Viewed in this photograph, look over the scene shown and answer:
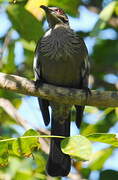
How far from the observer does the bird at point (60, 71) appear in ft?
15.7

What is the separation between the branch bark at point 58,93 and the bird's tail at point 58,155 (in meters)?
0.94

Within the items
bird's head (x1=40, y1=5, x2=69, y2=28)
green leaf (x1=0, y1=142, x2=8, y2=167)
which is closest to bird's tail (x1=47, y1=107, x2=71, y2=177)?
bird's head (x1=40, y1=5, x2=69, y2=28)

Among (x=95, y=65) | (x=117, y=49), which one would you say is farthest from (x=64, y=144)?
(x=95, y=65)

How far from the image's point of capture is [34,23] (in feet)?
12.2

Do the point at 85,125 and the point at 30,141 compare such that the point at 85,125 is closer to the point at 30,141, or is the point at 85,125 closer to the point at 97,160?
the point at 97,160

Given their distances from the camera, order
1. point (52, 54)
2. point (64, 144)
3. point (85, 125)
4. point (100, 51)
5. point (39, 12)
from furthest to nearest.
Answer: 1. point (100, 51)
2. point (52, 54)
3. point (85, 125)
4. point (39, 12)
5. point (64, 144)

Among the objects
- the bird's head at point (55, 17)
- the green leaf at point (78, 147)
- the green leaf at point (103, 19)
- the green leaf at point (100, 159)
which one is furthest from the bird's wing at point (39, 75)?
the green leaf at point (78, 147)

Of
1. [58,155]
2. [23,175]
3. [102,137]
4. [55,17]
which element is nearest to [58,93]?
[23,175]

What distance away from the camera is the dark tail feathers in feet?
14.9

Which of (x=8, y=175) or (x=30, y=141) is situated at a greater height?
(x=30, y=141)

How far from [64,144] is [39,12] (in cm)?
185

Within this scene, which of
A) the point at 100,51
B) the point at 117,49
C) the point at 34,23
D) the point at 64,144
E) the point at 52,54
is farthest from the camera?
the point at 100,51

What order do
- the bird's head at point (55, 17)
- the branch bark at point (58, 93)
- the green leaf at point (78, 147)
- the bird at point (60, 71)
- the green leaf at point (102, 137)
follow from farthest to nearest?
the bird's head at point (55, 17) → the bird at point (60, 71) → the branch bark at point (58, 93) → the green leaf at point (102, 137) → the green leaf at point (78, 147)

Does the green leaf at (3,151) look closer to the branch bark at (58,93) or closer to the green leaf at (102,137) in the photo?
the green leaf at (102,137)
